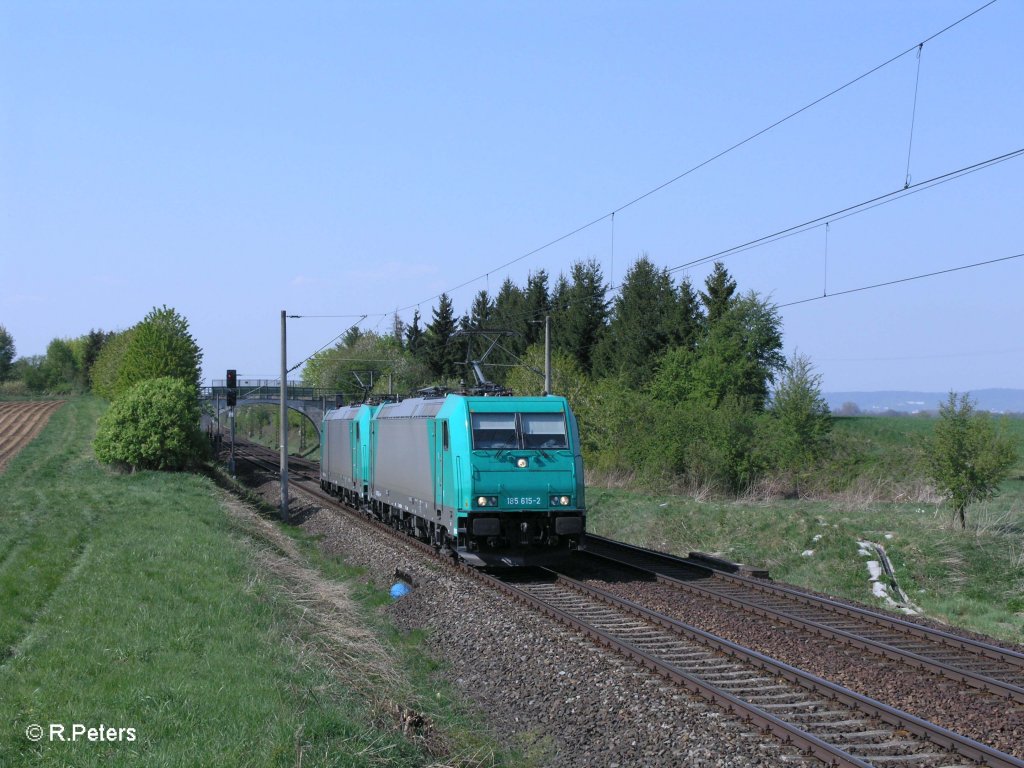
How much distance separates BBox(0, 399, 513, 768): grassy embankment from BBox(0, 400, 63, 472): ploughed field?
1323 inches

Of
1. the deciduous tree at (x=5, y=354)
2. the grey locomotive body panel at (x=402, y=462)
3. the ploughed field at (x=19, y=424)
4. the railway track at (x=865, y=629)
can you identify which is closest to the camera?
the railway track at (x=865, y=629)

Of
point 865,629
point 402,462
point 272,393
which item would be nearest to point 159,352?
point 272,393

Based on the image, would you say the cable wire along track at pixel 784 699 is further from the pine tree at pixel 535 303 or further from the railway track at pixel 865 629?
the pine tree at pixel 535 303

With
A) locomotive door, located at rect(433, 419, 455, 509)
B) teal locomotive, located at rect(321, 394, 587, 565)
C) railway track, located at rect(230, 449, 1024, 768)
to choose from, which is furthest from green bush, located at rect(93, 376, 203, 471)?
railway track, located at rect(230, 449, 1024, 768)

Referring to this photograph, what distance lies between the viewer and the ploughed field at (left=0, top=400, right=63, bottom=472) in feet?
180

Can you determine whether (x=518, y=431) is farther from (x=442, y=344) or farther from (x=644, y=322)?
(x=442, y=344)

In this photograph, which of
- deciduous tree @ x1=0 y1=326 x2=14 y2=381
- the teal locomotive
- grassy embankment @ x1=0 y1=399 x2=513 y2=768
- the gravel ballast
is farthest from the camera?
deciduous tree @ x1=0 y1=326 x2=14 y2=381

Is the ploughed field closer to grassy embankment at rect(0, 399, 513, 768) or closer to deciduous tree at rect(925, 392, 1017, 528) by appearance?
grassy embankment at rect(0, 399, 513, 768)

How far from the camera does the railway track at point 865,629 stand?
998cm

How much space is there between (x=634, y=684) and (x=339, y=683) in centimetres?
294

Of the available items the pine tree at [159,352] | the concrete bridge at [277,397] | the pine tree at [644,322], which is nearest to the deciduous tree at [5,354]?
the concrete bridge at [277,397]

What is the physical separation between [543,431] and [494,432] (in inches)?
36.6

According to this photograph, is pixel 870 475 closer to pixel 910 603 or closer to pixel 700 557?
pixel 700 557

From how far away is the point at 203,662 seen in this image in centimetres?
875
